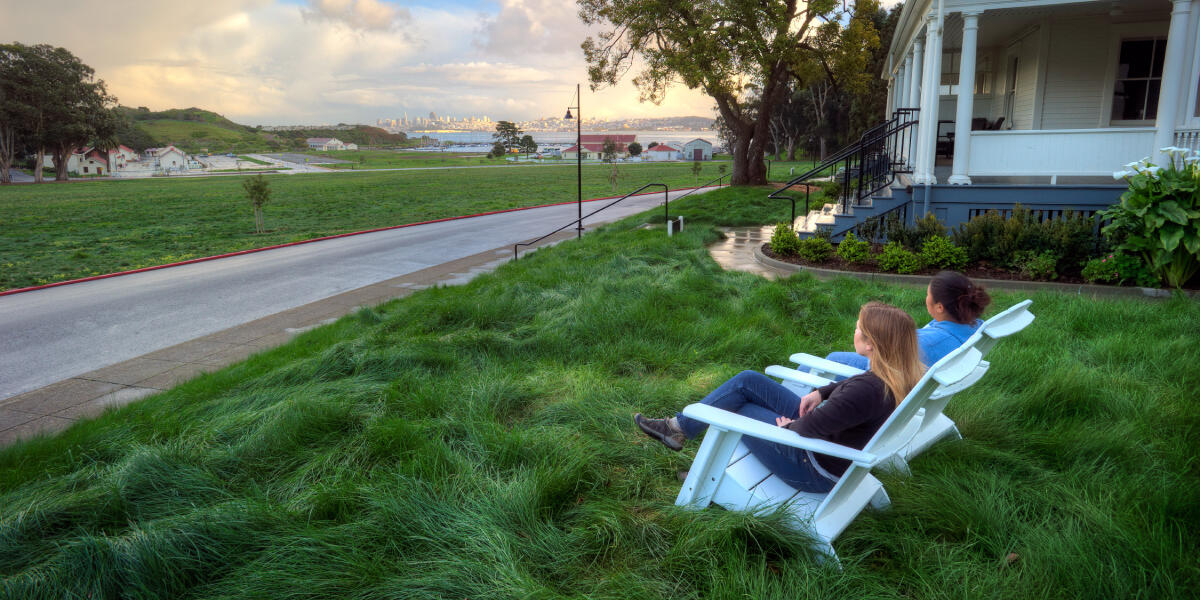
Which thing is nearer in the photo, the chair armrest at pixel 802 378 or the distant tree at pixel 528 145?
the chair armrest at pixel 802 378

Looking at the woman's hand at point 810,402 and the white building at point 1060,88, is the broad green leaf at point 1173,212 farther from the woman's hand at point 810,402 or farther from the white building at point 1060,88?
the woman's hand at point 810,402

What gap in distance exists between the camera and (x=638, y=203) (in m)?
27.5

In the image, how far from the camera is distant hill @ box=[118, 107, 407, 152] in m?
129

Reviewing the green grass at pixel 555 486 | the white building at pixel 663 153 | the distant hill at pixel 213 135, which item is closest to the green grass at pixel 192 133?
the distant hill at pixel 213 135

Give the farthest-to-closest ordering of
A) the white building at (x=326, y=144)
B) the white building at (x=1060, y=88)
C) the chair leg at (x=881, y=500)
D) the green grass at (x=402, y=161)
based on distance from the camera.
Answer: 1. the white building at (x=326, y=144)
2. the green grass at (x=402, y=161)
3. the white building at (x=1060, y=88)
4. the chair leg at (x=881, y=500)

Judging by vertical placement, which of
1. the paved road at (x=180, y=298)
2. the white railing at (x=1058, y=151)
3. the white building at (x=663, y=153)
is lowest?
the paved road at (x=180, y=298)

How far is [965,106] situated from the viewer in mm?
10297

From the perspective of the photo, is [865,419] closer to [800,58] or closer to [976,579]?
[976,579]

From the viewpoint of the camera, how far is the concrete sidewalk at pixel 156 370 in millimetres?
5227

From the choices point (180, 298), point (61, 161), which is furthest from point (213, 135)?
point (180, 298)

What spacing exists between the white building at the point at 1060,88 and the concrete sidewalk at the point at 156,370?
892cm

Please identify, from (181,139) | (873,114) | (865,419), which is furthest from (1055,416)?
(181,139)

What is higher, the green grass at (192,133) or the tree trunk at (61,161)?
the green grass at (192,133)

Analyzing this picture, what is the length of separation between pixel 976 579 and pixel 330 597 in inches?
89.9
